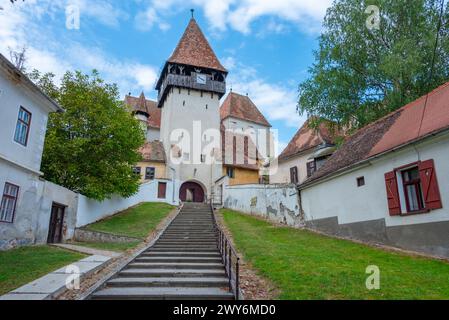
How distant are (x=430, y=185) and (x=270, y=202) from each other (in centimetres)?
1139

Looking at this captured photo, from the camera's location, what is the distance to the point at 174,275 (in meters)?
8.50

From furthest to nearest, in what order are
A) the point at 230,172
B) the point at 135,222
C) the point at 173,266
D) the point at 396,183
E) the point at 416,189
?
the point at 230,172 < the point at 135,222 < the point at 396,183 < the point at 416,189 < the point at 173,266

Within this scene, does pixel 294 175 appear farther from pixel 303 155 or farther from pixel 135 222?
pixel 135 222

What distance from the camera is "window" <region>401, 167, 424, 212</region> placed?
11.0 metres

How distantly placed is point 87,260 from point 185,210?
13.6m

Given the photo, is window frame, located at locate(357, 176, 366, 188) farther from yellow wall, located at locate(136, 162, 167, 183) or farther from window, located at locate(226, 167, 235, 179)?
yellow wall, located at locate(136, 162, 167, 183)

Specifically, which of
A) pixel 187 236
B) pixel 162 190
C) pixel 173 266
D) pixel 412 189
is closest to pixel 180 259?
pixel 173 266

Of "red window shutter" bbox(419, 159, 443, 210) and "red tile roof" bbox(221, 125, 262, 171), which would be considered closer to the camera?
"red window shutter" bbox(419, 159, 443, 210)

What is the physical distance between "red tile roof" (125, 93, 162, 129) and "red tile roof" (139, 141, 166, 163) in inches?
266

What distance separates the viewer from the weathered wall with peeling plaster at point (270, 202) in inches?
730

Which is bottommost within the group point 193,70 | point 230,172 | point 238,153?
point 230,172

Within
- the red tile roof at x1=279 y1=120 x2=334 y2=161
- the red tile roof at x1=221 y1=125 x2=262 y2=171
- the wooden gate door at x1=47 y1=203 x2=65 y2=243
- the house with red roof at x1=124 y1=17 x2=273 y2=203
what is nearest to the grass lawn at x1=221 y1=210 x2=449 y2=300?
the wooden gate door at x1=47 y1=203 x2=65 y2=243

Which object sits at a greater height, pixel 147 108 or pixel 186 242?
pixel 147 108
